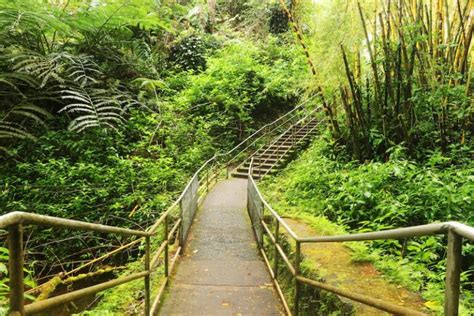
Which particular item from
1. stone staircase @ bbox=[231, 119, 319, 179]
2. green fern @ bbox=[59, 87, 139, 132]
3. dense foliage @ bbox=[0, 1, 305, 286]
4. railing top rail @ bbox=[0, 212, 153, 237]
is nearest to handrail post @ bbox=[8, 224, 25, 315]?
railing top rail @ bbox=[0, 212, 153, 237]

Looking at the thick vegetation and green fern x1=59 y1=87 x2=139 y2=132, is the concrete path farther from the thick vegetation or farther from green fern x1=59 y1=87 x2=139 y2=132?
green fern x1=59 y1=87 x2=139 y2=132

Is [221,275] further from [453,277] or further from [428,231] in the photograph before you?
[453,277]

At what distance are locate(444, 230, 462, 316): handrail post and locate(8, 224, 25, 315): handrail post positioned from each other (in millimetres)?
1558

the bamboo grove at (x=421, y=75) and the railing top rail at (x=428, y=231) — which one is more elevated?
the bamboo grove at (x=421, y=75)

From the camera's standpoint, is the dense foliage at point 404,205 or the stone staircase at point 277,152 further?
the stone staircase at point 277,152

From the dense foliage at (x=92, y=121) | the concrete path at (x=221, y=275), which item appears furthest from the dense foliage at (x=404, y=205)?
the dense foliage at (x=92, y=121)

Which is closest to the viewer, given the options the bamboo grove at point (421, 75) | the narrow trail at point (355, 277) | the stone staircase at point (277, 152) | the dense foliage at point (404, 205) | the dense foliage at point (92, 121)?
the narrow trail at point (355, 277)

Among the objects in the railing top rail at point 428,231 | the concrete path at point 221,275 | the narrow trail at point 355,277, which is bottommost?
the concrete path at point 221,275

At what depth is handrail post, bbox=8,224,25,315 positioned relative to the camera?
136 cm

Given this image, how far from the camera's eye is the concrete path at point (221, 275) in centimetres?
391

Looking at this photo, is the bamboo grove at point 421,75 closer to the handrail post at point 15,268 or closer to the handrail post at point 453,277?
the handrail post at point 453,277

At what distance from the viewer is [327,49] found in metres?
8.30

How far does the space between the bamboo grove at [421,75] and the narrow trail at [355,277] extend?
376cm

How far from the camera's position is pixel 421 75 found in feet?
22.1
